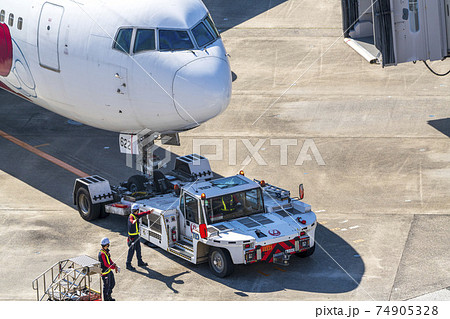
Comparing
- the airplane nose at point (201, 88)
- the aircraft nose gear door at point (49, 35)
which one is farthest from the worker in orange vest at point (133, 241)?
the aircraft nose gear door at point (49, 35)

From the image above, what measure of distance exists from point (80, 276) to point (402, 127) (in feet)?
53.4

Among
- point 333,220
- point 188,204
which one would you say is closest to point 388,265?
point 333,220

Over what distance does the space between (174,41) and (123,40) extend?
149 centimetres

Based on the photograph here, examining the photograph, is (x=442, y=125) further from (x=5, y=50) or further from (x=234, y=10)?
(x=234, y=10)

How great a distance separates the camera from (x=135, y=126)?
989 inches

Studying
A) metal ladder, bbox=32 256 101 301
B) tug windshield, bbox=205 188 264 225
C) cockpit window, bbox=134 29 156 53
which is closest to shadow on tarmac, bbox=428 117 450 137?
tug windshield, bbox=205 188 264 225

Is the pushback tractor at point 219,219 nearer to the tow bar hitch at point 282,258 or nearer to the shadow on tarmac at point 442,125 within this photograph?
the tow bar hitch at point 282,258

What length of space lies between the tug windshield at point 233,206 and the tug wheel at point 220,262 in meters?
0.95

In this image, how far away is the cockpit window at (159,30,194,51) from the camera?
23703mm

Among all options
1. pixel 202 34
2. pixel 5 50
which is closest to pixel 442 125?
pixel 202 34

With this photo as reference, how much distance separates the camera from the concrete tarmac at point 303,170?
2198 cm

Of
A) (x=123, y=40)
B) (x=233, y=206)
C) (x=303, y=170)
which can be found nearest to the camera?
(x=233, y=206)

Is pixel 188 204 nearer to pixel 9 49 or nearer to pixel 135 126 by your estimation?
pixel 135 126

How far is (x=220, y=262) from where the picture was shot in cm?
2208
